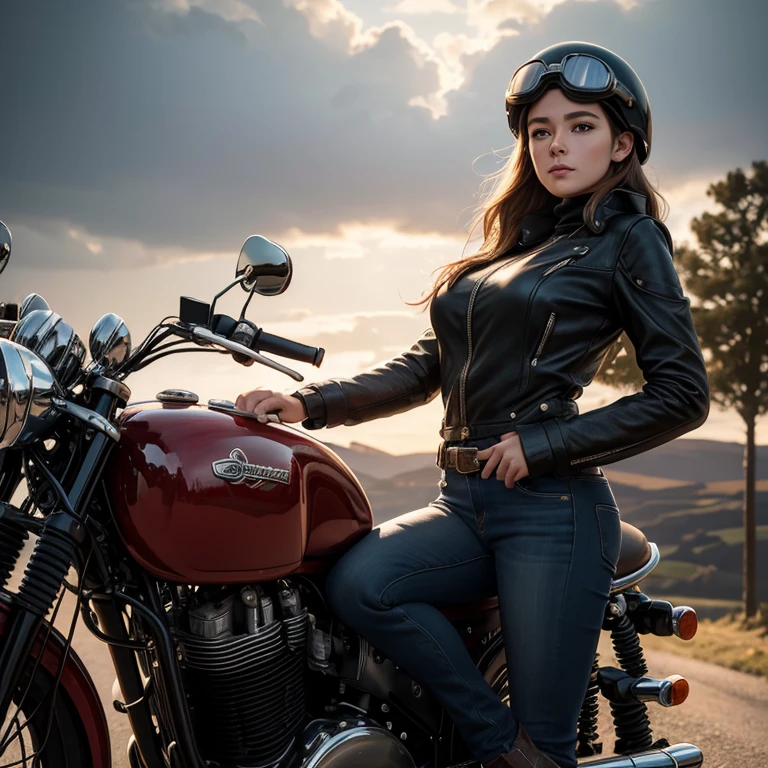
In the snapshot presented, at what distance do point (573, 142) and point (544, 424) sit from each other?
2.66 feet

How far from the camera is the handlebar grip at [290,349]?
85.8 inches

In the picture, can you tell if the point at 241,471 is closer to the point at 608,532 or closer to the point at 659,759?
the point at 608,532

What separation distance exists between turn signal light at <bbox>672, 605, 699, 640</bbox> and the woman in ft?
2.07

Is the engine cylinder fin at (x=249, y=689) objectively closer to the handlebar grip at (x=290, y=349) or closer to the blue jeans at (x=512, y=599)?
the blue jeans at (x=512, y=599)

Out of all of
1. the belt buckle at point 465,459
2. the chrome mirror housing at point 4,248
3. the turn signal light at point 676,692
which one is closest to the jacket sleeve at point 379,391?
the belt buckle at point 465,459

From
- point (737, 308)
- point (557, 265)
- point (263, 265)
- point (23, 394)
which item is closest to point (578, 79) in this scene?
point (557, 265)

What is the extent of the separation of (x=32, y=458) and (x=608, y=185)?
1.68m

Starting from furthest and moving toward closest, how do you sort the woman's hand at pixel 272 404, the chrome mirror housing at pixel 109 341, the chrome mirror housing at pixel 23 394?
the woman's hand at pixel 272 404 < the chrome mirror housing at pixel 109 341 < the chrome mirror housing at pixel 23 394

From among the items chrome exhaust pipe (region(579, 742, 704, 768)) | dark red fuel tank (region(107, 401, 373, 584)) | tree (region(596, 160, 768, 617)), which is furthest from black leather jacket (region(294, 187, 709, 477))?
tree (region(596, 160, 768, 617))

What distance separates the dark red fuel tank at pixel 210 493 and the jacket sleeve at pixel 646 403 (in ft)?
1.98

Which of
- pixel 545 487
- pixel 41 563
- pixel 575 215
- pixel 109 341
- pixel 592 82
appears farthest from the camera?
pixel 575 215

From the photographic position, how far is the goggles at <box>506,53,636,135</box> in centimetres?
242

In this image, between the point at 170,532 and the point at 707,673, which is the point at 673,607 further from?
the point at 707,673

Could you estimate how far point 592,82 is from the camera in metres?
2.42
